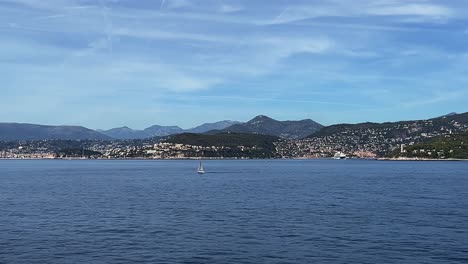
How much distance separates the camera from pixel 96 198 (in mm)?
70938

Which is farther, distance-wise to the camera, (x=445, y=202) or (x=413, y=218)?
(x=445, y=202)

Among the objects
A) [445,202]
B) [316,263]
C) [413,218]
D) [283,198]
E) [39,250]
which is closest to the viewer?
[316,263]

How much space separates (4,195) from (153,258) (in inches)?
2033

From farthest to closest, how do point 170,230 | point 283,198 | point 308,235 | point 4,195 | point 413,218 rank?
point 4,195
point 283,198
point 413,218
point 170,230
point 308,235

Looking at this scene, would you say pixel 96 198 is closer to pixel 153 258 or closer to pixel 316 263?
pixel 153 258

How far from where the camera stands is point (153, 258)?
3278 centimetres

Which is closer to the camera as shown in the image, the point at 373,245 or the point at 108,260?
the point at 108,260

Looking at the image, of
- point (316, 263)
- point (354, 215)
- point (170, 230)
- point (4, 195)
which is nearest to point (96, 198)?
point (4, 195)

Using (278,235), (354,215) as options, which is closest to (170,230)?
(278,235)

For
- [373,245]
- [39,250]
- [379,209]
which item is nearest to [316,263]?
[373,245]

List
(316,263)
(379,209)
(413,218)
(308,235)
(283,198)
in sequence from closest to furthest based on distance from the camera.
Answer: (316,263) → (308,235) → (413,218) → (379,209) → (283,198)

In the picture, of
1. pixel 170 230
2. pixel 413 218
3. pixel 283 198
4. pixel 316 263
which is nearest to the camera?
pixel 316 263

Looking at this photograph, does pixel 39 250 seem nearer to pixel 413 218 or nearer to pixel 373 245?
pixel 373 245

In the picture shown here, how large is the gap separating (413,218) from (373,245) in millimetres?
14920
